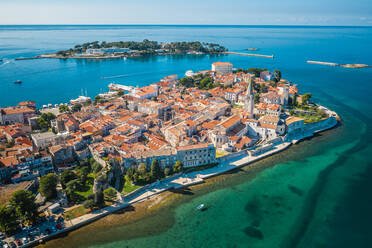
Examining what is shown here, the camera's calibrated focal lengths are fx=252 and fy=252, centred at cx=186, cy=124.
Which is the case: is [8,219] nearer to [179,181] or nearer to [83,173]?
[83,173]

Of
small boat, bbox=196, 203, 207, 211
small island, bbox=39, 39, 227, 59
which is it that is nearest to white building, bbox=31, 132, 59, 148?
small boat, bbox=196, 203, 207, 211

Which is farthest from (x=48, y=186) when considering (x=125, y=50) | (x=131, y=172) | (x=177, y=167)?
(x=125, y=50)

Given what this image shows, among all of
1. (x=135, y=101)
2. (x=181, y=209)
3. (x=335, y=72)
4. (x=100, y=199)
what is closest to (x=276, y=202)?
(x=181, y=209)

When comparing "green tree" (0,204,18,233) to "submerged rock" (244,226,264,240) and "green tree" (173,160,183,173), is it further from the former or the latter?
"submerged rock" (244,226,264,240)

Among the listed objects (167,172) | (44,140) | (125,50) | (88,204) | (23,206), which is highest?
(125,50)

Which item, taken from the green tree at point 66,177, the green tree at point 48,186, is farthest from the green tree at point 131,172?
the green tree at point 48,186

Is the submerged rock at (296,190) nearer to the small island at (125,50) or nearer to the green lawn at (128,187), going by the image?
the green lawn at (128,187)

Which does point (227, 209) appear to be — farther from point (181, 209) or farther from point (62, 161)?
point (62, 161)

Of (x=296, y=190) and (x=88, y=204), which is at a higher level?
(x=88, y=204)
